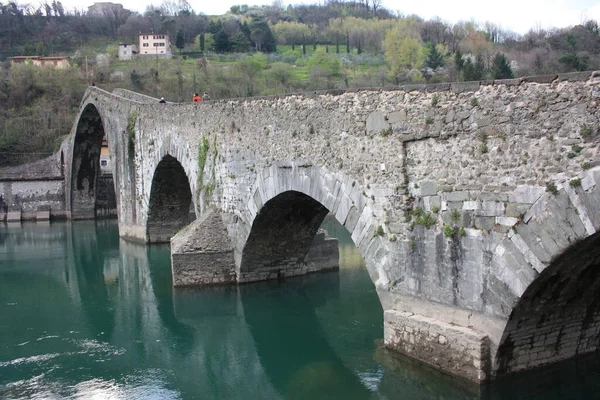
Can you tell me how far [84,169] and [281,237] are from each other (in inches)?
831

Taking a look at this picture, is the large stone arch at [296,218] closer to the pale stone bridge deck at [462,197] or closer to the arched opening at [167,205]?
the pale stone bridge deck at [462,197]

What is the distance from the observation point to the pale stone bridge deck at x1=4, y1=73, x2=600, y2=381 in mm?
6596

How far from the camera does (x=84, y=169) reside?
32.5m

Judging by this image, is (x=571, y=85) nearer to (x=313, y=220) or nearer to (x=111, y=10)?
(x=313, y=220)

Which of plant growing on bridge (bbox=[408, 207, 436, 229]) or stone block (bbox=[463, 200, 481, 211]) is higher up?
stone block (bbox=[463, 200, 481, 211])

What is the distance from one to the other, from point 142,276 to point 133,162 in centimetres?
626

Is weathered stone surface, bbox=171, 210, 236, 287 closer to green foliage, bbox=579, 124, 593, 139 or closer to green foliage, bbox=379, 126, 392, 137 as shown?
green foliage, bbox=379, 126, 392, 137

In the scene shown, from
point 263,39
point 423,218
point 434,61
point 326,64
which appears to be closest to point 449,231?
point 423,218

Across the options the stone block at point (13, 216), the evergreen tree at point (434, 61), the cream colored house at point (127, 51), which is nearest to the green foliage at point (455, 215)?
the evergreen tree at point (434, 61)

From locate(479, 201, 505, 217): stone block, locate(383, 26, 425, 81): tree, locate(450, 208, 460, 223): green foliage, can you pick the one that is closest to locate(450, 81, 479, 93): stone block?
locate(479, 201, 505, 217): stone block

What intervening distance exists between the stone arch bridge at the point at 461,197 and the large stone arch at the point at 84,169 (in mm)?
20985

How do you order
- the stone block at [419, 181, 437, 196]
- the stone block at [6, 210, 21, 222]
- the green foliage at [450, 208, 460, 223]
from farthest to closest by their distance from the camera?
the stone block at [6, 210, 21, 222]
the stone block at [419, 181, 437, 196]
the green foliage at [450, 208, 460, 223]

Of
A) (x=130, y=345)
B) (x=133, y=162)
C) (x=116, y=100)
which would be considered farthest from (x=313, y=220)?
(x=116, y=100)

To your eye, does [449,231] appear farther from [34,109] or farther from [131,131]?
[34,109]
